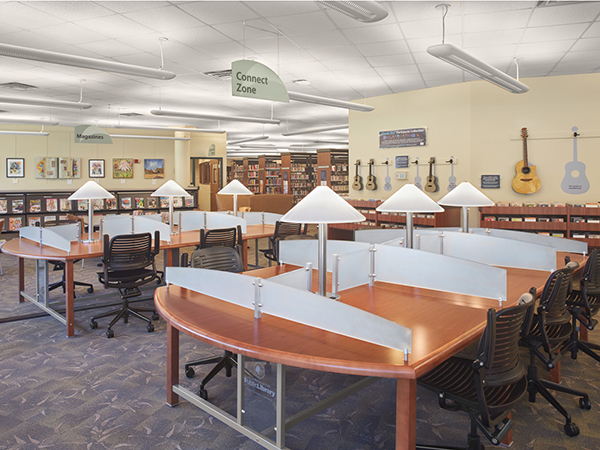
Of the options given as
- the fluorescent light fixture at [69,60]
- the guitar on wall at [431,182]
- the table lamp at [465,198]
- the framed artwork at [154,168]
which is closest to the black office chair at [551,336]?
the table lamp at [465,198]

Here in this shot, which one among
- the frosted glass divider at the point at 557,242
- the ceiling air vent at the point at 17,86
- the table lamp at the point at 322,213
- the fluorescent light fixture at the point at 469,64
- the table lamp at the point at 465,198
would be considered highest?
the ceiling air vent at the point at 17,86

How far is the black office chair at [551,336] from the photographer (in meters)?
2.76

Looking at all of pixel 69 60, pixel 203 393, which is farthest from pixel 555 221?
pixel 69 60

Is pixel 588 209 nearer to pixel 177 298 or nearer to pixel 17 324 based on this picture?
pixel 177 298

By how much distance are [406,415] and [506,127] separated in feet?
23.5

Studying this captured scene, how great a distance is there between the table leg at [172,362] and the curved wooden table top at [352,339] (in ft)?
0.77

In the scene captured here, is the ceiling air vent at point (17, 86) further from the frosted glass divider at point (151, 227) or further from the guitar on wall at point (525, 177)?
the guitar on wall at point (525, 177)

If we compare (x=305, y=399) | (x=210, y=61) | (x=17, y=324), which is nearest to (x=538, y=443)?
(x=305, y=399)

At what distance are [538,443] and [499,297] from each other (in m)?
0.85

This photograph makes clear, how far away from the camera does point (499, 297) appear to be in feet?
8.95

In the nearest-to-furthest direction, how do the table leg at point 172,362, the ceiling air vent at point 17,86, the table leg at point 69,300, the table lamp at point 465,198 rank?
the table leg at point 172,362, the table lamp at point 465,198, the table leg at point 69,300, the ceiling air vent at point 17,86

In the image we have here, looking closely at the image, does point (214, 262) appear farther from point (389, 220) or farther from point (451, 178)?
point (451, 178)

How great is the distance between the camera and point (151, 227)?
19.1ft

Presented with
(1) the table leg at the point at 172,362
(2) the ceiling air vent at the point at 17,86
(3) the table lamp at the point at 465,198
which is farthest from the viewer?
(2) the ceiling air vent at the point at 17,86
